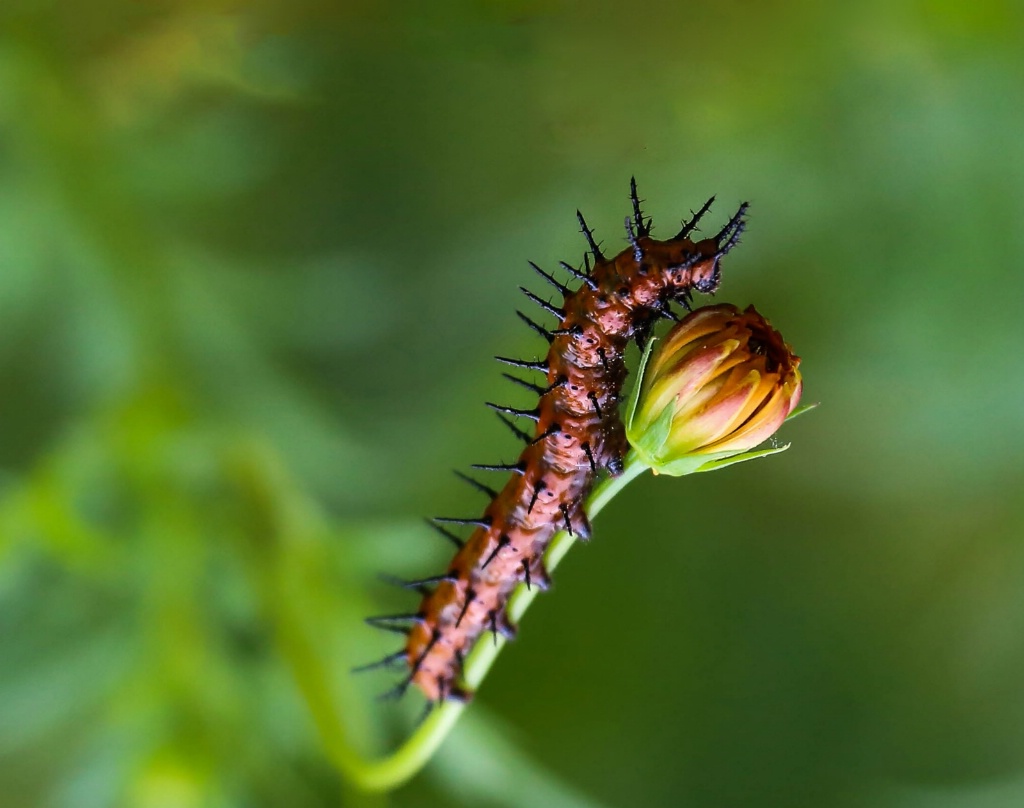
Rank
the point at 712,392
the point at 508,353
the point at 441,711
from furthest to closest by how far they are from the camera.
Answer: the point at 508,353 → the point at 441,711 → the point at 712,392

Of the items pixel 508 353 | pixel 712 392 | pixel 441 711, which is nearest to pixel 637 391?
pixel 712 392

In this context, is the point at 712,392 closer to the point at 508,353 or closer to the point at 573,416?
the point at 573,416

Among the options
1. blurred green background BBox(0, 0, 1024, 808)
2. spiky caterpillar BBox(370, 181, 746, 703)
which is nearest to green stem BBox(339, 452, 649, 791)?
spiky caterpillar BBox(370, 181, 746, 703)

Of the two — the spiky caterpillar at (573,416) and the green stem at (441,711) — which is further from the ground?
the spiky caterpillar at (573,416)

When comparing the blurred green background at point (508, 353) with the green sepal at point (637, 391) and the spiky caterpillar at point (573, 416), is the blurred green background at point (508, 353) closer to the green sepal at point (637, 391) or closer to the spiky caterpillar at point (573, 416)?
the spiky caterpillar at point (573, 416)

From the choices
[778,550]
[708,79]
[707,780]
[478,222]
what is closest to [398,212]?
[478,222]

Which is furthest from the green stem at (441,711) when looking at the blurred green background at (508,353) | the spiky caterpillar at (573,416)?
the blurred green background at (508,353)
